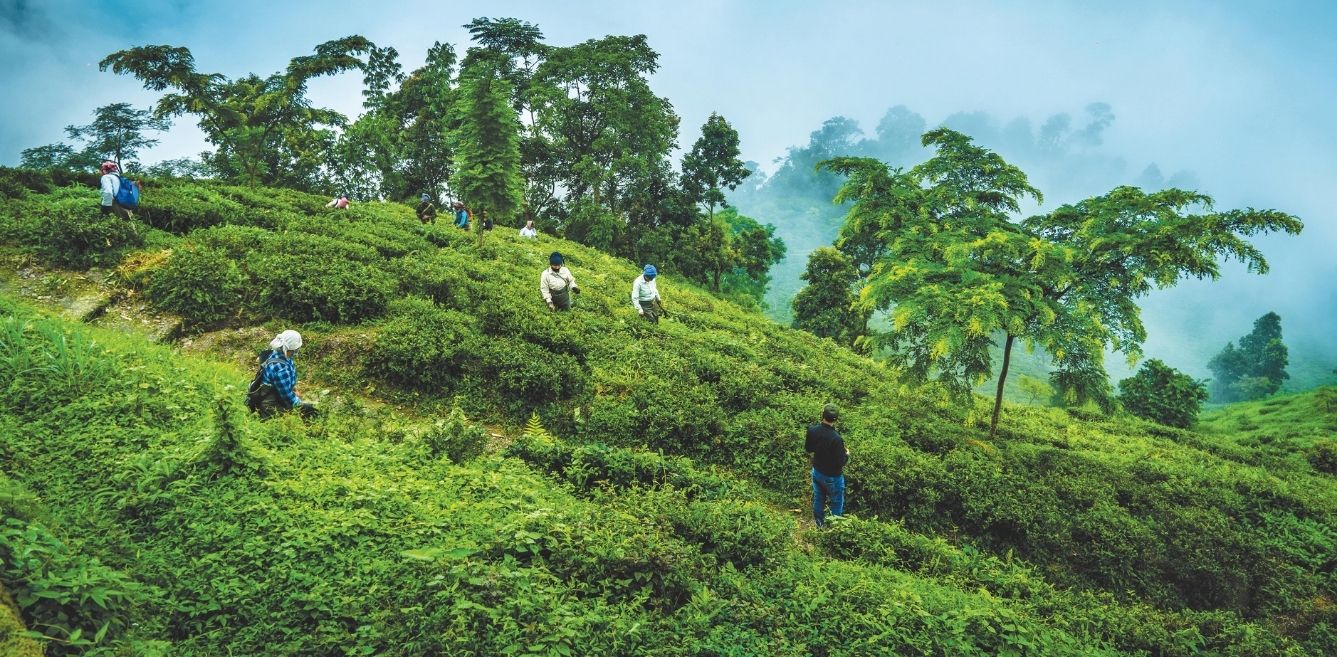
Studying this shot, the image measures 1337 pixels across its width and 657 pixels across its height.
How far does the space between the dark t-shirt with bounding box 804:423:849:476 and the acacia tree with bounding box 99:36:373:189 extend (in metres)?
28.7

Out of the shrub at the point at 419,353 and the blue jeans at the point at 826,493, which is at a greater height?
the shrub at the point at 419,353

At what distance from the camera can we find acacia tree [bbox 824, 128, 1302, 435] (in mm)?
10570

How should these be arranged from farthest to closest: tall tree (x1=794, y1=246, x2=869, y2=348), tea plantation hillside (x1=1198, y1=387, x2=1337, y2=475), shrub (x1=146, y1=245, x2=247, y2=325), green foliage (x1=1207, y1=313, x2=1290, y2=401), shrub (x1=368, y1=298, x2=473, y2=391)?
green foliage (x1=1207, y1=313, x2=1290, y2=401), tall tree (x1=794, y1=246, x2=869, y2=348), tea plantation hillside (x1=1198, y1=387, x2=1337, y2=475), shrub (x1=146, y1=245, x2=247, y2=325), shrub (x1=368, y1=298, x2=473, y2=391)

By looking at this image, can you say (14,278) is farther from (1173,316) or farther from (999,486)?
(1173,316)

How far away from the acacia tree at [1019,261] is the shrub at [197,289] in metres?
13.1

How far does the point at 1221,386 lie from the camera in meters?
68.8

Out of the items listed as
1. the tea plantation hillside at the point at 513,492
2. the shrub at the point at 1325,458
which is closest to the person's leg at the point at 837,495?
the tea plantation hillside at the point at 513,492

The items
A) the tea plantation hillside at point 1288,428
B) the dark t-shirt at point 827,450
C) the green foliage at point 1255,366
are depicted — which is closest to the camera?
the dark t-shirt at point 827,450

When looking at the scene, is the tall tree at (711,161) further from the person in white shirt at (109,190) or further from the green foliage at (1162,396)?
the person in white shirt at (109,190)

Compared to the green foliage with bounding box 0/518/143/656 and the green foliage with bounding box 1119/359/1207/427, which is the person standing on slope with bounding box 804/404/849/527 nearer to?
the green foliage with bounding box 0/518/143/656

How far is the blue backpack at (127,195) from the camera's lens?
13.7 meters

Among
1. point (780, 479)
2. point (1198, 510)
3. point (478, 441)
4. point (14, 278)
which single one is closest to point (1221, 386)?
point (1198, 510)

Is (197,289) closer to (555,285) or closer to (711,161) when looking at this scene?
(555,285)

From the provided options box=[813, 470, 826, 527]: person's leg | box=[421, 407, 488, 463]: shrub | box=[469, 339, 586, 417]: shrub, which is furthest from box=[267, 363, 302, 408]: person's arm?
box=[813, 470, 826, 527]: person's leg
